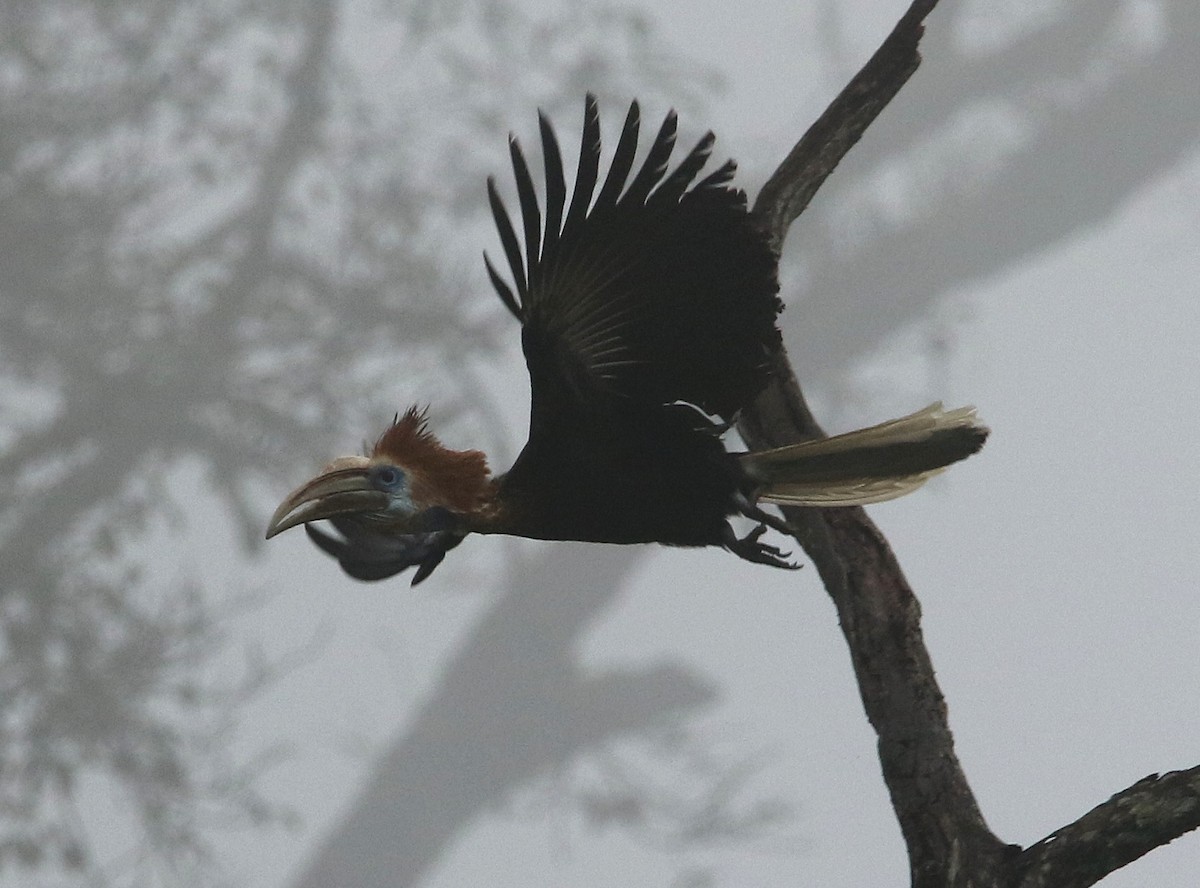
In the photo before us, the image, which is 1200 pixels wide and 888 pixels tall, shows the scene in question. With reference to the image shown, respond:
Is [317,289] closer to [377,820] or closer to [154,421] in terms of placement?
[154,421]

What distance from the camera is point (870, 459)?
143 centimetres

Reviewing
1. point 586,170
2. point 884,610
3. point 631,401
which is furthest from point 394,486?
point 884,610

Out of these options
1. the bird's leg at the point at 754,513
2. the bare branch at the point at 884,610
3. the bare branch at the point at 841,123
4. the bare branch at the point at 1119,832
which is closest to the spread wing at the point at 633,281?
the bird's leg at the point at 754,513

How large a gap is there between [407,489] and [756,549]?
371 millimetres

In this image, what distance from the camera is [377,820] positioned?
4133 millimetres

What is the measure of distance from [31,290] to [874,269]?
237cm

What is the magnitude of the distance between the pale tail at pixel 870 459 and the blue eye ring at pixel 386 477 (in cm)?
33

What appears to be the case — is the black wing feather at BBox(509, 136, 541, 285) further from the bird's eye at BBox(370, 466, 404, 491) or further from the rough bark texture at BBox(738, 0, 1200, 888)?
the rough bark texture at BBox(738, 0, 1200, 888)

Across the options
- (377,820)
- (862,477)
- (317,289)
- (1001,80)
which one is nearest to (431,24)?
(317,289)

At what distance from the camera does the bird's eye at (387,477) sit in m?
1.35

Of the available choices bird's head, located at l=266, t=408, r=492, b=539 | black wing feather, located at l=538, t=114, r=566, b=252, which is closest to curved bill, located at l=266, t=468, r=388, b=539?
bird's head, located at l=266, t=408, r=492, b=539

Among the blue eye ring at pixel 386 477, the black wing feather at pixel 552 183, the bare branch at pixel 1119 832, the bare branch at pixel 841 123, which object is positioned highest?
the bare branch at pixel 841 123

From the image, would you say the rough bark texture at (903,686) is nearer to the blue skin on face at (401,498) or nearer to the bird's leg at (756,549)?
the bird's leg at (756,549)

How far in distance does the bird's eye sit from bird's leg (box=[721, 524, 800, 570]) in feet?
1.04
